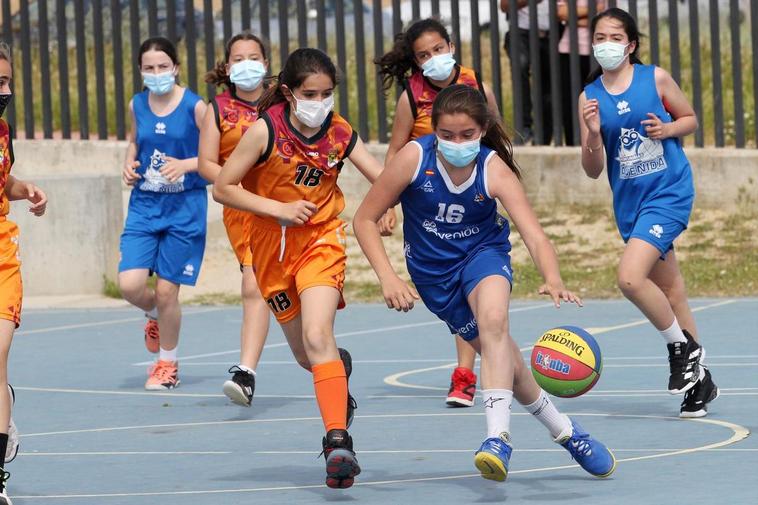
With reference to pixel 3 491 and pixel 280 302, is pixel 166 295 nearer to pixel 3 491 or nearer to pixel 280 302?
pixel 280 302

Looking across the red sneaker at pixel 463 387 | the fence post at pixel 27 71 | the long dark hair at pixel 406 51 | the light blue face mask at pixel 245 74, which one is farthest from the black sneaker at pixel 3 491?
the fence post at pixel 27 71

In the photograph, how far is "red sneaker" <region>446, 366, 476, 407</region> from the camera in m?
9.66

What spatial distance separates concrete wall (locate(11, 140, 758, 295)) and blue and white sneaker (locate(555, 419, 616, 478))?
965 centimetres

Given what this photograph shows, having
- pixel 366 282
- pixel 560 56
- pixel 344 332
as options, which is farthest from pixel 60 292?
pixel 560 56

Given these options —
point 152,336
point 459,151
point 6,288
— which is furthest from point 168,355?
point 459,151

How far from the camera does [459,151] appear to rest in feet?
24.3

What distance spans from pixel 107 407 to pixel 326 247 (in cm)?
279

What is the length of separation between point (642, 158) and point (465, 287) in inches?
80.6

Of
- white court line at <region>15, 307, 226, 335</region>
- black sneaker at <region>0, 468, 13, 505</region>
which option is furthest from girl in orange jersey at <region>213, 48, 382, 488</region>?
white court line at <region>15, 307, 226, 335</region>

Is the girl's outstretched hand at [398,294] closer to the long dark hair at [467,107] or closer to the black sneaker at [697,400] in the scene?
the long dark hair at [467,107]

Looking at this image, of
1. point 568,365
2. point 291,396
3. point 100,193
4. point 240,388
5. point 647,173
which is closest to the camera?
point 568,365

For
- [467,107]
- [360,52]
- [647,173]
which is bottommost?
[647,173]

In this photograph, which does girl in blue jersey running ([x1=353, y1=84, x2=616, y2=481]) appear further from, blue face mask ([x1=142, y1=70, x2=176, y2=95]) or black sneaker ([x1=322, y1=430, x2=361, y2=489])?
blue face mask ([x1=142, y1=70, x2=176, y2=95])

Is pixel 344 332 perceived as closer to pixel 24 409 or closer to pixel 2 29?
pixel 24 409
